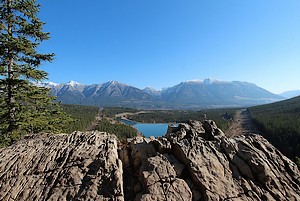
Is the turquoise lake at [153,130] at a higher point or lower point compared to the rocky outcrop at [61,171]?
lower

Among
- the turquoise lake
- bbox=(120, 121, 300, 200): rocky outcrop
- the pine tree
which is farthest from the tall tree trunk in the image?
the turquoise lake

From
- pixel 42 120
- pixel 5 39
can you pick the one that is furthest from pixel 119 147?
pixel 5 39

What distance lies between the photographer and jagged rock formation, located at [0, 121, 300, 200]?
823 centimetres

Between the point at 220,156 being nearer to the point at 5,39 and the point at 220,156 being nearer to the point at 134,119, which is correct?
the point at 5,39

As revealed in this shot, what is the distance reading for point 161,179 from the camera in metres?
8.78

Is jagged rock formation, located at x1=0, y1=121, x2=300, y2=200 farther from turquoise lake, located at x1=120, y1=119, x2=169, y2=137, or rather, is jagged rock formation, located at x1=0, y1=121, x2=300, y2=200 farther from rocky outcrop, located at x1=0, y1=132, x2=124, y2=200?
turquoise lake, located at x1=120, y1=119, x2=169, y2=137

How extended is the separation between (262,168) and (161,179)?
16.5ft

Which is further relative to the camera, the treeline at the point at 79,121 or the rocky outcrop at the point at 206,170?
the treeline at the point at 79,121

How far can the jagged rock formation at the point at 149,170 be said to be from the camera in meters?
8.23

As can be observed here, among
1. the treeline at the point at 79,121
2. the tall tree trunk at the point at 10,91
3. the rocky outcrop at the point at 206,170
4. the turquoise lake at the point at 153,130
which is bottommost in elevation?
the turquoise lake at the point at 153,130

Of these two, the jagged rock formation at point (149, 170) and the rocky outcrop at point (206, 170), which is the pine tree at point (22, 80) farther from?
the rocky outcrop at point (206, 170)

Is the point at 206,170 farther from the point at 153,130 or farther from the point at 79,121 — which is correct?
the point at 153,130

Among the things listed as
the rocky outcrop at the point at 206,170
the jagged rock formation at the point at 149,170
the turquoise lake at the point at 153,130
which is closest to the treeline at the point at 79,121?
the jagged rock formation at the point at 149,170

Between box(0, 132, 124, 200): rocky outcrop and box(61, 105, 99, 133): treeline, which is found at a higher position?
box(0, 132, 124, 200): rocky outcrop
